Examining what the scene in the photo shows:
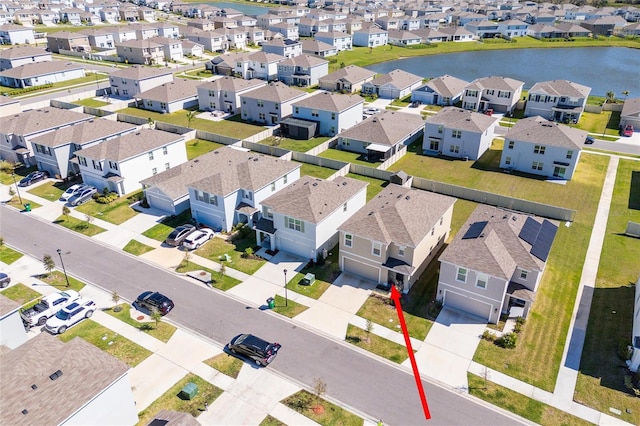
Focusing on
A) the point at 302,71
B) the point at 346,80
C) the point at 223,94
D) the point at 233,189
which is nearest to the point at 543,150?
the point at 233,189

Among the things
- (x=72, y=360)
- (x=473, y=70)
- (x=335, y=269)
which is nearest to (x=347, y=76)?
(x=473, y=70)

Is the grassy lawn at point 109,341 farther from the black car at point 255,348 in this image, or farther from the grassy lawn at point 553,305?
the grassy lawn at point 553,305

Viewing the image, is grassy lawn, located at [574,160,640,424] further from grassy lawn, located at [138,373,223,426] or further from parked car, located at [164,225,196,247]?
parked car, located at [164,225,196,247]

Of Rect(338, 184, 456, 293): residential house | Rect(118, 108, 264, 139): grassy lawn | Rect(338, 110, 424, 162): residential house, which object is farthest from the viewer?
→ Rect(118, 108, 264, 139): grassy lawn

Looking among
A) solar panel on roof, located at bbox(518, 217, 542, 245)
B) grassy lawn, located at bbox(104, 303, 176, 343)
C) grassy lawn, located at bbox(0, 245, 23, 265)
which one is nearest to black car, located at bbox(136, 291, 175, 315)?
grassy lawn, located at bbox(104, 303, 176, 343)

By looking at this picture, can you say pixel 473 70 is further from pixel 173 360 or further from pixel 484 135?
pixel 173 360

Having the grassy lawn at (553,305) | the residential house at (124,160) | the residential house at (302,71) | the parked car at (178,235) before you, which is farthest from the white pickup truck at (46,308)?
the residential house at (302,71)

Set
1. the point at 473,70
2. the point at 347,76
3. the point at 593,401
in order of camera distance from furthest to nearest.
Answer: the point at 473,70 < the point at 347,76 < the point at 593,401
